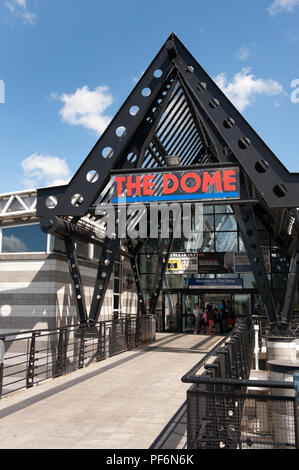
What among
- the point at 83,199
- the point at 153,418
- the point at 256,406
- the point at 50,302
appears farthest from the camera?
the point at 50,302

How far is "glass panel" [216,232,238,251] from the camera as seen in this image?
990 inches

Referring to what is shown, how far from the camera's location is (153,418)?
21.0 feet

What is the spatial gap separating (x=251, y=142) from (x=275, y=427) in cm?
985

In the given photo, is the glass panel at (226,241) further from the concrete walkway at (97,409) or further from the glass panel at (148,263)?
the concrete walkway at (97,409)

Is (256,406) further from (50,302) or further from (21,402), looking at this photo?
(50,302)

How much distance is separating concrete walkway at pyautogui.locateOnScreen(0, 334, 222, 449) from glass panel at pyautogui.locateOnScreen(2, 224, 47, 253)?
20.6 ft

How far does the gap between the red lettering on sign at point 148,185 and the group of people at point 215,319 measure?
40.4ft

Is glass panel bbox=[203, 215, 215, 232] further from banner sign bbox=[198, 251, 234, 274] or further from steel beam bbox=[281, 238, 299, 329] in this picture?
steel beam bbox=[281, 238, 299, 329]

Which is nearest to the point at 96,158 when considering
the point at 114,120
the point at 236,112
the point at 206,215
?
the point at 114,120

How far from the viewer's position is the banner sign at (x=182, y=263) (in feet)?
82.8

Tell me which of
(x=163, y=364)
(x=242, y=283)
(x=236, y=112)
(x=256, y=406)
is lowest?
(x=163, y=364)

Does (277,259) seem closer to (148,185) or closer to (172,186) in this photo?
(172,186)

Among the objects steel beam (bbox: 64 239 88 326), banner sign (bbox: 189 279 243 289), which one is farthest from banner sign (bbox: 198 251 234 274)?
steel beam (bbox: 64 239 88 326)

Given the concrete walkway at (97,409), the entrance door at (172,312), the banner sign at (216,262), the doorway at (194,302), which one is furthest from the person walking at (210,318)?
the concrete walkway at (97,409)
